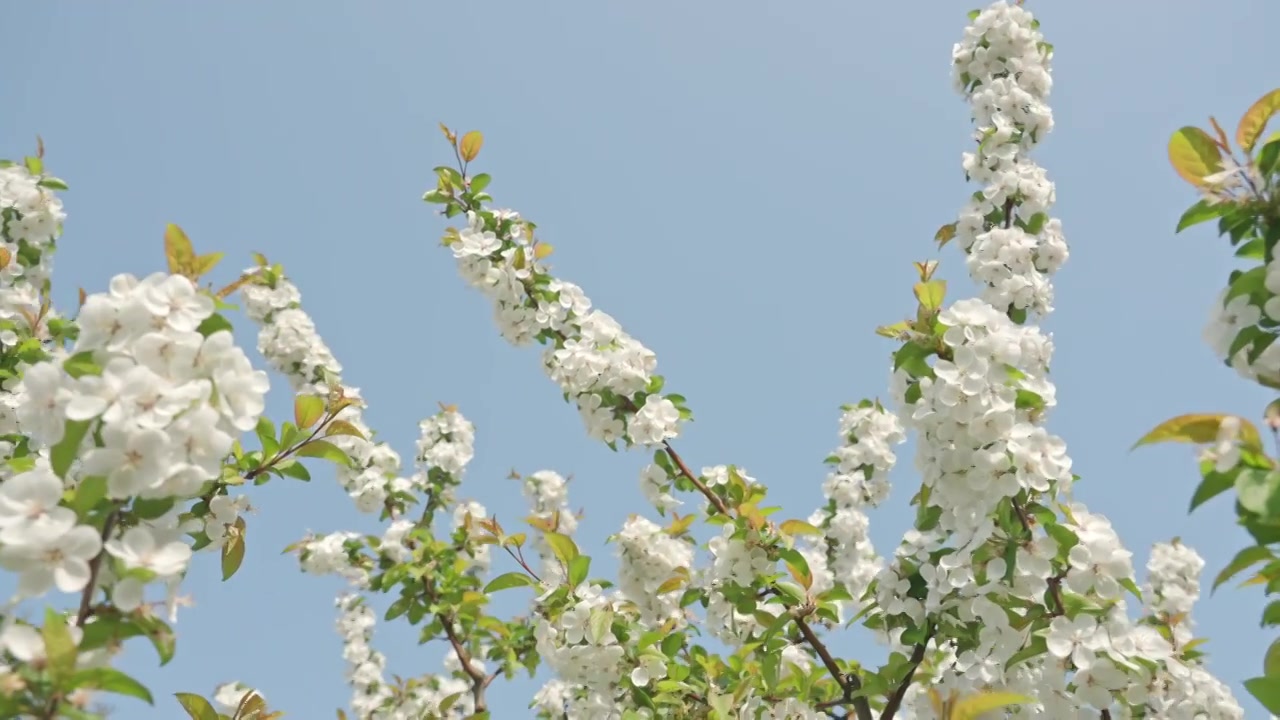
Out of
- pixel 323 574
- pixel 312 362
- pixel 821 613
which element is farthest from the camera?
pixel 323 574

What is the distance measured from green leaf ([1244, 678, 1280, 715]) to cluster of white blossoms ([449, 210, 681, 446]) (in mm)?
2948

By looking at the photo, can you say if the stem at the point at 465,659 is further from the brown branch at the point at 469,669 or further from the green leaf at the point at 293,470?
the green leaf at the point at 293,470

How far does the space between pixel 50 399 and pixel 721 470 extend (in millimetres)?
4077

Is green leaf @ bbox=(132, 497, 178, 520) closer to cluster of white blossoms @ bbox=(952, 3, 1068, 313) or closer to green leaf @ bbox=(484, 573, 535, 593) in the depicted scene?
green leaf @ bbox=(484, 573, 535, 593)

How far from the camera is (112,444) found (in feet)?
5.15

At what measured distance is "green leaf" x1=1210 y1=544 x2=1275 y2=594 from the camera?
5.74 feet

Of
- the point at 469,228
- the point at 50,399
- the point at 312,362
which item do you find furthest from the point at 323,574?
the point at 50,399

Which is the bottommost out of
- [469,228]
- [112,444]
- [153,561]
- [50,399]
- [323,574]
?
[153,561]

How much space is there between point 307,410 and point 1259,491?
2.47m

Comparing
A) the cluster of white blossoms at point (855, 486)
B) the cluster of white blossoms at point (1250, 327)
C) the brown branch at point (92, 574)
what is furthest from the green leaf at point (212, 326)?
the cluster of white blossoms at point (855, 486)

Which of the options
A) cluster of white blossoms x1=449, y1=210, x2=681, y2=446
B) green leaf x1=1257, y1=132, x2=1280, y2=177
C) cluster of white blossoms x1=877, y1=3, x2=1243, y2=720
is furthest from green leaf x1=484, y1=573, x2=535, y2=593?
green leaf x1=1257, y1=132, x2=1280, y2=177

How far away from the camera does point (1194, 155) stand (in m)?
2.15

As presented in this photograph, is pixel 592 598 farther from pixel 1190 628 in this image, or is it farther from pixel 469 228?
pixel 1190 628

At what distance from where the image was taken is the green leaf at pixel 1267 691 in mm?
1611
